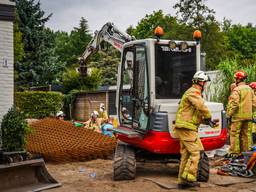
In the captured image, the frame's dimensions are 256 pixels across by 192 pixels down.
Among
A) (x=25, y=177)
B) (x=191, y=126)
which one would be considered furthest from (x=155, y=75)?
(x=25, y=177)

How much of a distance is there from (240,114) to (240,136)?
0.54 meters

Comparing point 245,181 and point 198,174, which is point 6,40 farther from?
point 245,181

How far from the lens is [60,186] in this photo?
318 inches

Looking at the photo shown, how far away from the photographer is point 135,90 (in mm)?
9031

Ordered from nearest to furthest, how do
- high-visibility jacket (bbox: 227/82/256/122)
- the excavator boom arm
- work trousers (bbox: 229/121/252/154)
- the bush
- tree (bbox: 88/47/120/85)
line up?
the bush → high-visibility jacket (bbox: 227/82/256/122) → work trousers (bbox: 229/121/252/154) → the excavator boom arm → tree (bbox: 88/47/120/85)

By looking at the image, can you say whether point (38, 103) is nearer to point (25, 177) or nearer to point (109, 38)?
point (109, 38)

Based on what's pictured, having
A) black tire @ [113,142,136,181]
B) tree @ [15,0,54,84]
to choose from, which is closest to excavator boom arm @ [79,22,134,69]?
black tire @ [113,142,136,181]

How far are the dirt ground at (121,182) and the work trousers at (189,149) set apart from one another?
393 millimetres

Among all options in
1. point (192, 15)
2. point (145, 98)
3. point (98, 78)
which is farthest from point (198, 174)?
point (192, 15)

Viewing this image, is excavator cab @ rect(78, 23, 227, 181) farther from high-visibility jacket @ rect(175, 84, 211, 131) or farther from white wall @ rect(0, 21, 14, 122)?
white wall @ rect(0, 21, 14, 122)

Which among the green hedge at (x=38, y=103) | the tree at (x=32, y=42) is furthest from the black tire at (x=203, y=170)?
the tree at (x=32, y=42)

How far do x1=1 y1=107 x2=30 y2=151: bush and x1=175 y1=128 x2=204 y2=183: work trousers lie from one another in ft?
10.9

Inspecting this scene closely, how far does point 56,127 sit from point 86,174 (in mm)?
2681

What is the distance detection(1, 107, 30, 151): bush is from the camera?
9500mm
